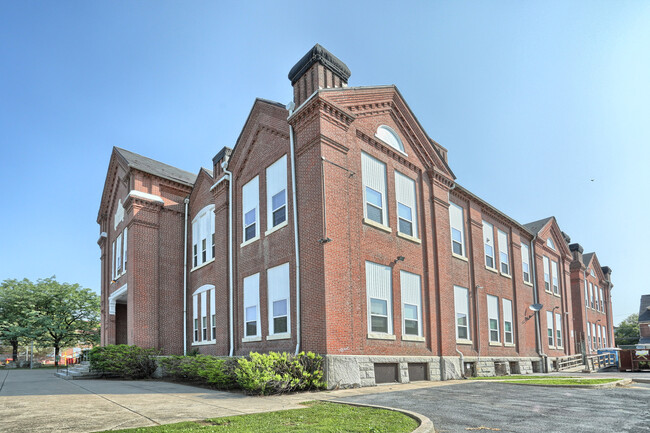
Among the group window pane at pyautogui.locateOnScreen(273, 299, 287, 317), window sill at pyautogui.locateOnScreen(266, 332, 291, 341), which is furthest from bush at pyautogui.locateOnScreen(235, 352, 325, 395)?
window pane at pyautogui.locateOnScreen(273, 299, 287, 317)

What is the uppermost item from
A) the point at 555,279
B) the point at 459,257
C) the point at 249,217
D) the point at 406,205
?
the point at 406,205

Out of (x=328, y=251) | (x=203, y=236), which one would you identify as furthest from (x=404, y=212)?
(x=203, y=236)

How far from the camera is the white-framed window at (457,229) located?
74.7ft

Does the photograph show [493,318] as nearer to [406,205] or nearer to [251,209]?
[406,205]

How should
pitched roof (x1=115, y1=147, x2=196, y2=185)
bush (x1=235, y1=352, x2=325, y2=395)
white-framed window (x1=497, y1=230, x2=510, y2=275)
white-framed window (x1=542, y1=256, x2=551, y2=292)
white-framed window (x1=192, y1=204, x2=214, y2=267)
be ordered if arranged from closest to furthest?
bush (x1=235, y1=352, x2=325, y2=395) → white-framed window (x1=192, y1=204, x2=214, y2=267) → pitched roof (x1=115, y1=147, x2=196, y2=185) → white-framed window (x1=497, y1=230, x2=510, y2=275) → white-framed window (x1=542, y1=256, x2=551, y2=292)

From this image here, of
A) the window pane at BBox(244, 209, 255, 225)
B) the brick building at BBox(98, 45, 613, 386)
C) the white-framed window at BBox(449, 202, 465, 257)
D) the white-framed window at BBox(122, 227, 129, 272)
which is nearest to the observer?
the brick building at BBox(98, 45, 613, 386)

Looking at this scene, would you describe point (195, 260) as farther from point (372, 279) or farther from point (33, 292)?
point (33, 292)

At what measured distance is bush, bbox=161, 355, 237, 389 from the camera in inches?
555

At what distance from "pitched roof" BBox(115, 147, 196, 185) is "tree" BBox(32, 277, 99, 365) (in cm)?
2415

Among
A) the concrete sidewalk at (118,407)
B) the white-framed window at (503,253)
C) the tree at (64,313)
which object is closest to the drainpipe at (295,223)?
the concrete sidewalk at (118,407)

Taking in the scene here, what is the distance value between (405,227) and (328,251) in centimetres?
515

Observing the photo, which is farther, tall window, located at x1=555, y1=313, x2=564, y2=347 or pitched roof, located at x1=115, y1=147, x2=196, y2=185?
tall window, located at x1=555, y1=313, x2=564, y2=347

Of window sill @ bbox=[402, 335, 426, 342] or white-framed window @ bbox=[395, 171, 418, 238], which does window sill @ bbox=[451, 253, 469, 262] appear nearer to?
white-framed window @ bbox=[395, 171, 418, 238]

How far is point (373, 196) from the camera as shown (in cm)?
1744
